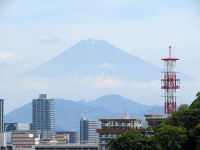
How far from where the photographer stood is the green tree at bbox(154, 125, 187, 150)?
10750 cm

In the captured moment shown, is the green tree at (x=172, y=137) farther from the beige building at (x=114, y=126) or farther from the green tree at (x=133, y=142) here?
the beige building at (x=114, y=126)

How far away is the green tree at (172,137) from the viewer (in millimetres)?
107500

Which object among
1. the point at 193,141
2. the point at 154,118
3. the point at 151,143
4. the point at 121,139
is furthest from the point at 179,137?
the point at 154,118

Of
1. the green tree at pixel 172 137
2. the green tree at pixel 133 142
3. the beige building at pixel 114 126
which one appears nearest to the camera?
the green tree at pixel 172 137

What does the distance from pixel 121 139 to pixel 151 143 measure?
26.2ft

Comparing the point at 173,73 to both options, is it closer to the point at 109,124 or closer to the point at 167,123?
the point at 109,124

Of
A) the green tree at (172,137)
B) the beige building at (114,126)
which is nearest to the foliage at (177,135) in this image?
the green tree at (172,137)

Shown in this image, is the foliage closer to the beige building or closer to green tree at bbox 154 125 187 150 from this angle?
green tree at bbox 154 125 187 150

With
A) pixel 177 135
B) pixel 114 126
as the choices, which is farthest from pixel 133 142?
pixel 114 126

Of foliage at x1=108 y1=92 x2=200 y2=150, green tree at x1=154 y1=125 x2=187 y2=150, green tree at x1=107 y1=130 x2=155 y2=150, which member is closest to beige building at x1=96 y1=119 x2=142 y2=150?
green tree at x1=107 y1=130 x2=155 y2=150

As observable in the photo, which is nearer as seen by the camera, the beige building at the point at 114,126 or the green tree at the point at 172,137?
the green tree at the point at 172,137

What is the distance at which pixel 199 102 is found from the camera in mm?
114312

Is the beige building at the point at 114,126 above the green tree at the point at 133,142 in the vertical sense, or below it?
above

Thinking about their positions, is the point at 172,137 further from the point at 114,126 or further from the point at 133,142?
the point at 114,126
